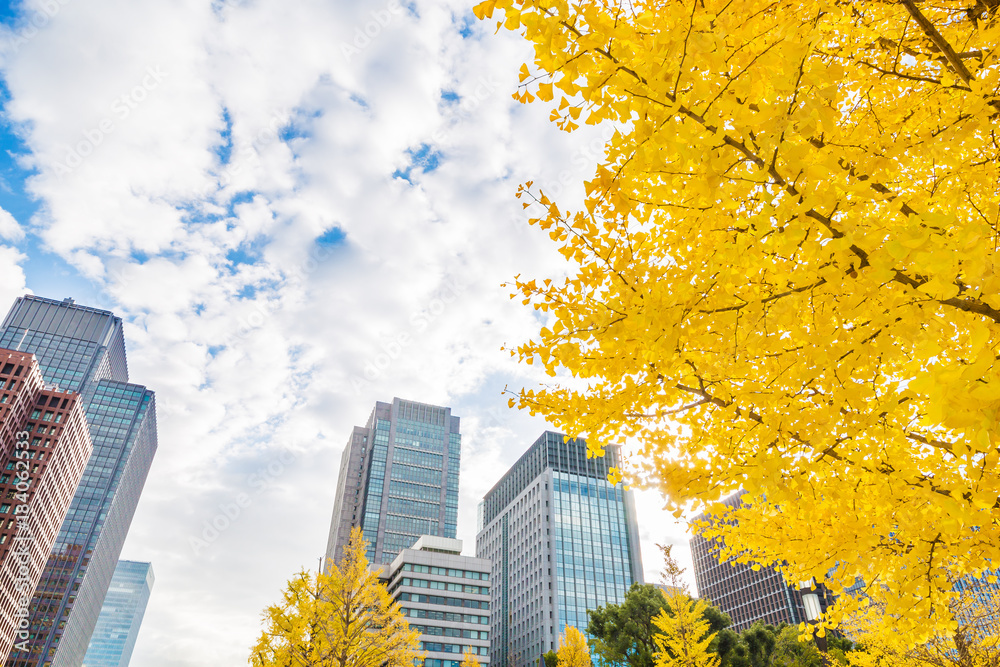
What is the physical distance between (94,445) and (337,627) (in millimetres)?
128995

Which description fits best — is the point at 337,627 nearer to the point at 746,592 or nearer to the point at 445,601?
the point at 445,601

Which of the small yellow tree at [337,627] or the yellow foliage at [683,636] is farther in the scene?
the yellow foliage at [683,636]

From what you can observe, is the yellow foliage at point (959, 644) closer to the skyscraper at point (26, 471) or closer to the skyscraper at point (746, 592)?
the skyscraper at point (746, 592)

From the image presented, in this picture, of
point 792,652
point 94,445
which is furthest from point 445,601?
point 94,445

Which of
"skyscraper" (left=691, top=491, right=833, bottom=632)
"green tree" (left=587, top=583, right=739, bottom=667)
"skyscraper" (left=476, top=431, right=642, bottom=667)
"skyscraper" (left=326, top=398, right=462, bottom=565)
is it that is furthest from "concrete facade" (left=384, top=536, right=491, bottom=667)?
"green tree" (left=587, top=583, right=739, bottom=667)

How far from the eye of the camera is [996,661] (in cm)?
1047

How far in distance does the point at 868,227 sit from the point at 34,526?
91250 millimetres

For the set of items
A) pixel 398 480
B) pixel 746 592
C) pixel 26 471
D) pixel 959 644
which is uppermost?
pixel 398 480

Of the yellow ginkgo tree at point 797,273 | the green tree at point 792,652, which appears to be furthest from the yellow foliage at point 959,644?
the green tree at point 792,652

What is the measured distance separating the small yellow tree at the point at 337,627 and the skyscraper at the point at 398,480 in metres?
83.9

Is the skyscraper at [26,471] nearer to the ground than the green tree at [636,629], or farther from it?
farther from it

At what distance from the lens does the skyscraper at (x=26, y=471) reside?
59062 millimetres

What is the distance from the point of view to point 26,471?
6138 centimetres

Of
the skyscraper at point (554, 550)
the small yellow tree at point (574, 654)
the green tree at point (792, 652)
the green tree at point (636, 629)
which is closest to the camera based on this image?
the green tree at point (792, 652)
